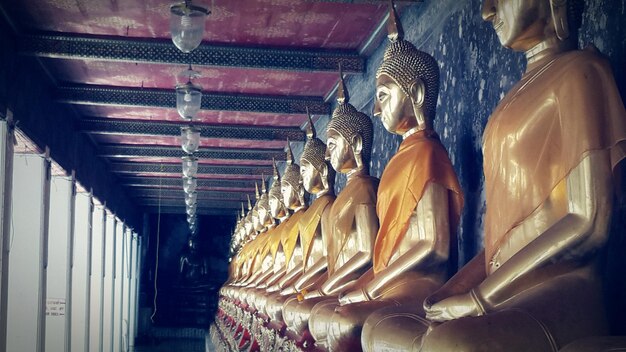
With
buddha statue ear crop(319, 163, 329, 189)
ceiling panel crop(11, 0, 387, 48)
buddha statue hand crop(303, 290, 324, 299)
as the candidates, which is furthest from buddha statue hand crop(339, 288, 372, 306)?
ceiling panel crop(11, 0, 387, 48)

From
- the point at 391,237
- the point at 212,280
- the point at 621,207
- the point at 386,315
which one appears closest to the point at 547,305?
the point at 621,207

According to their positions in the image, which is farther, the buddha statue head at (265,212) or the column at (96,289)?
the column at (96,289)

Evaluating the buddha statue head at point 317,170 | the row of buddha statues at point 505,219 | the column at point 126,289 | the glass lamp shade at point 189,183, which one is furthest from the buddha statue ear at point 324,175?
the column at point 126,289

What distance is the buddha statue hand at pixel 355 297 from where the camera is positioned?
3.73 meters

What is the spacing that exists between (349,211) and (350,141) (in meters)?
0.49

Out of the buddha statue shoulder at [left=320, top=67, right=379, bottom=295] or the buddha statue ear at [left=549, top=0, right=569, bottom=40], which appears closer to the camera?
the buddha statue ear at [left=549, top=0, right=569, bottom=40]

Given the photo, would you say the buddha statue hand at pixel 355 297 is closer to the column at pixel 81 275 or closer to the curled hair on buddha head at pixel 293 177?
the curled hair on buddha head at pixel 293 177

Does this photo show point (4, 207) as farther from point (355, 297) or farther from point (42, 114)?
point (355, 297)

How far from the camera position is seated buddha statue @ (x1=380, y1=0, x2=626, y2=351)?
7.22 feet

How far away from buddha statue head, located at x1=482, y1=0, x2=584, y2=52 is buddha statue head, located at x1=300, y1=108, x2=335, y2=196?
129 inches

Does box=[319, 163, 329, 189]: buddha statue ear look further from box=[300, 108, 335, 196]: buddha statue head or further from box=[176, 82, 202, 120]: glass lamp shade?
box=[176, 82, 202, 120]: glass lamp shade

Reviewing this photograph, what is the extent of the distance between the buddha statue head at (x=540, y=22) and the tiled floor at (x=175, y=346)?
43.6 ft

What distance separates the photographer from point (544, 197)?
102 inches

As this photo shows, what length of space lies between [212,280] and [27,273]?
1491 centimetres
